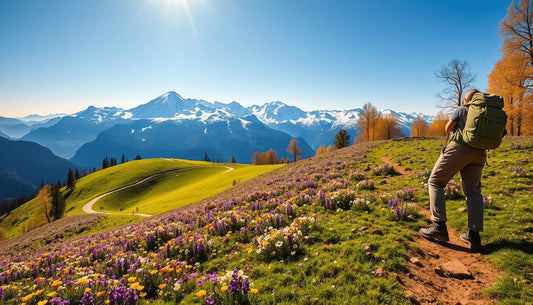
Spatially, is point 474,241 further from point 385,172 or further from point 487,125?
point 385,172

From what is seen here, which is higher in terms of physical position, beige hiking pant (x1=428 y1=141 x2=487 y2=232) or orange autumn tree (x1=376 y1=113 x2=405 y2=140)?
orange autumn tree (x1=376 y1=113 x2=405 y2=140)

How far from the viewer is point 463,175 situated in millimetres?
6812

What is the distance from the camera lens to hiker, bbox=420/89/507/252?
6.31 metres

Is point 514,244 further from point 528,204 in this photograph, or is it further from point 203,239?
point 203,239

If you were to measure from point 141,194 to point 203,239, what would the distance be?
89.6 metres

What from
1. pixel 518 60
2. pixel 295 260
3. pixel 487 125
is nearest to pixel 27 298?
pixel 295 260

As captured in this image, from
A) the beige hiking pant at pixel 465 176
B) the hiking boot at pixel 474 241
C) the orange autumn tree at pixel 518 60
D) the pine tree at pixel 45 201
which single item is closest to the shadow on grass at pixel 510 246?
the hiking boot at pixel 474 241

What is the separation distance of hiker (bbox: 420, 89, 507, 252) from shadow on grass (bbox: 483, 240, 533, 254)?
277 millimetres

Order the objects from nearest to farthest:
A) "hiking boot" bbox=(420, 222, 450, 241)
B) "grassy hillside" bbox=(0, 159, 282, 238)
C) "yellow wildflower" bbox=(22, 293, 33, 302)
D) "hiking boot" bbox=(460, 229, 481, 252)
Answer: "yellow wildflower" bbox=(22, 293, 33, 302) < "hiking boot" bbox=(460, 229, 481, 252) < "hiking boot" bbox=(420, 222, 450, 241) < "grassy hillside" bbox=(0, 159, 282, 238)

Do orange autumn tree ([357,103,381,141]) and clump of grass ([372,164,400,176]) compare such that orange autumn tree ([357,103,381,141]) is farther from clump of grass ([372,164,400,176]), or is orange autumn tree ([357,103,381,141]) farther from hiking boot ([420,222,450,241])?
hiking boot ([420,222,450,241])

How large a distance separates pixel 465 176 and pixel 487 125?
1676 mm

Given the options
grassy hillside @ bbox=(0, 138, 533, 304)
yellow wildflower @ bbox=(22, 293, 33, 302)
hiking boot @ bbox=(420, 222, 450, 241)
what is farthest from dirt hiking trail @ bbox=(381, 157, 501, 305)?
yellow wildflower @ bbox=(22, 293, 33, 302)

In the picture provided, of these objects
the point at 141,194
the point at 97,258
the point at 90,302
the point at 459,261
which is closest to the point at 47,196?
the point at 141,194

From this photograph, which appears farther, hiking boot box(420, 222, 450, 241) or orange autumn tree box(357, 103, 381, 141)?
orange autumn tree box(357, 103, 381, 141)
